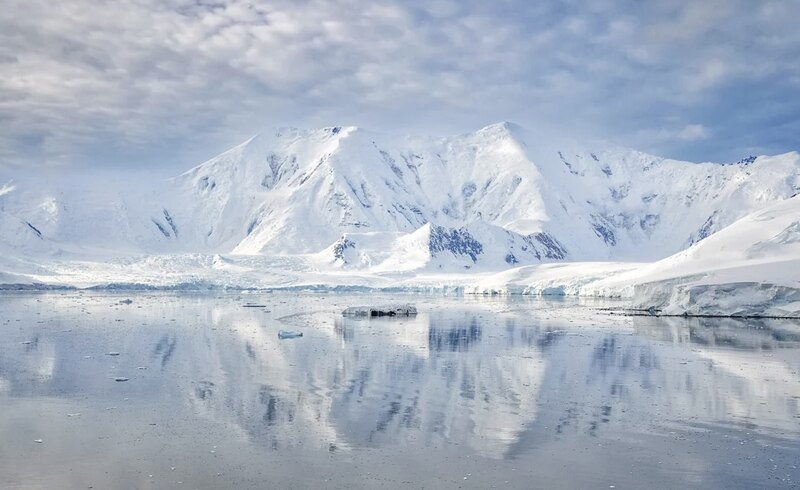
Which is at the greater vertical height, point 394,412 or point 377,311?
point 377,311

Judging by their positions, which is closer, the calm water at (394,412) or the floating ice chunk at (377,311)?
the calm water at (394,412)

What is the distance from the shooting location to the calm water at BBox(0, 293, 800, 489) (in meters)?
15.3

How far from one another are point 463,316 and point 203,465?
47385 millimetres

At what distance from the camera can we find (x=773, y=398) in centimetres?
2384

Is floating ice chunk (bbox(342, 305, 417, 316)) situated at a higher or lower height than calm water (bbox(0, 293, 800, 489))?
higher

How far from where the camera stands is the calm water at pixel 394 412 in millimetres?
15328

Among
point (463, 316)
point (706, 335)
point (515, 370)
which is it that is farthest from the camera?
point (463, 316)

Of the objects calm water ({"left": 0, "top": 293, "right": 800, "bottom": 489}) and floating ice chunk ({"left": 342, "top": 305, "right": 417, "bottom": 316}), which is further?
floating ice chunk ({"left": 342, "top": 305, "right": 417, "bottom": 316})

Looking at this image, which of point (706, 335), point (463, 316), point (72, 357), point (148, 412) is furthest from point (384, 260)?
point (148, 412)

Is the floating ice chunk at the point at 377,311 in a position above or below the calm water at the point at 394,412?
above

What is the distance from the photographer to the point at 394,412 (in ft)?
68.9

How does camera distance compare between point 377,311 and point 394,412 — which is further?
point 377,311

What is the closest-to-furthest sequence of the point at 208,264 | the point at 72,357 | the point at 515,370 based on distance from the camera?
the point at 515,370
the point at 72,357
the point at 208,264

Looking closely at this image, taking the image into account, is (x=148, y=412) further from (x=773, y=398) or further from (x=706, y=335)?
(x=706, y=335)
